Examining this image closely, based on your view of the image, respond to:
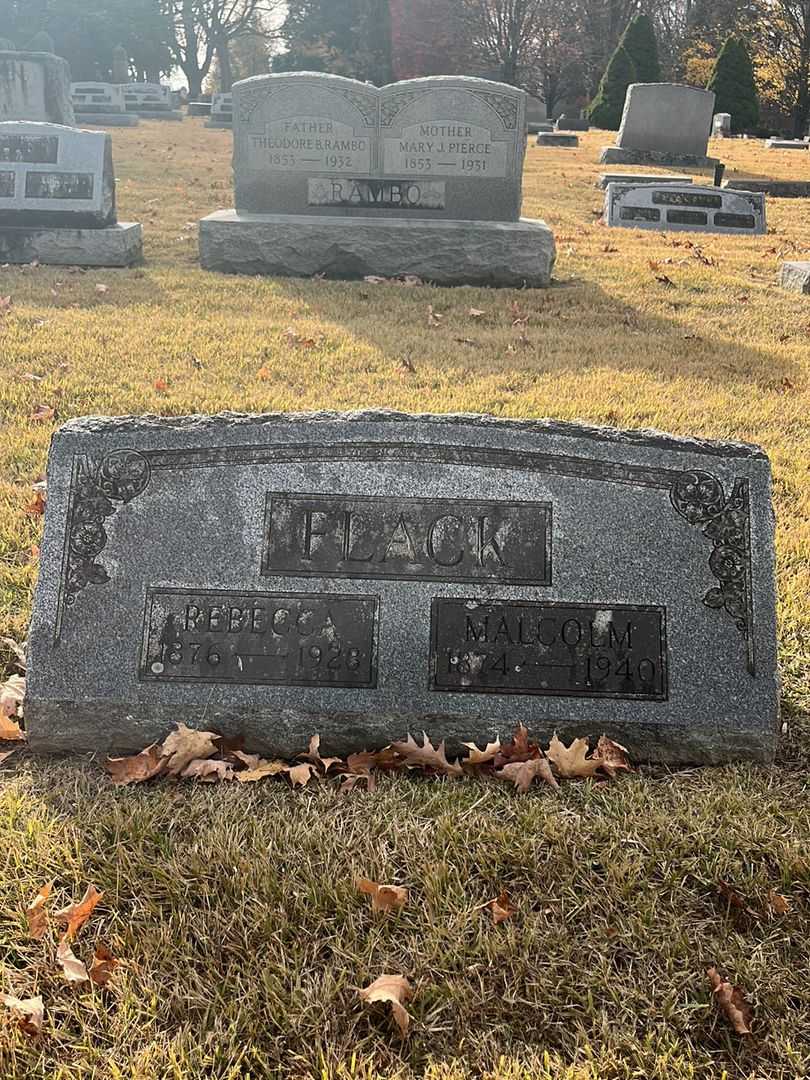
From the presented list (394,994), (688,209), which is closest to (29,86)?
(688,209)

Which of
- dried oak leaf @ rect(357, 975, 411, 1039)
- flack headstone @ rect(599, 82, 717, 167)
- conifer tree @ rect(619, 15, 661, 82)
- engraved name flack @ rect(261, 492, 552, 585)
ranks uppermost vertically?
conifer tree @ rect(619, 15, 661, 82)

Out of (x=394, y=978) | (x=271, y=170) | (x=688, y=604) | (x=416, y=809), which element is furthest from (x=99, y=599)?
(x=271, y=170)

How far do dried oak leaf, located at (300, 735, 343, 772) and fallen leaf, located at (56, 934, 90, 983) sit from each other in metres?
0.87

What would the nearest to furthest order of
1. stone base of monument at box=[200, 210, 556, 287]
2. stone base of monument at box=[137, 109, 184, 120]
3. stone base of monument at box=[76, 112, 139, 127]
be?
stone base of monument at box=[200, 210, 556, 287]
stone base of monument at box=[76, 112, 139, 127]
stone base of monument at box=[137, 109, 184, 120]

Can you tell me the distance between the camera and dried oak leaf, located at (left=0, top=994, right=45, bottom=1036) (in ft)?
6.06

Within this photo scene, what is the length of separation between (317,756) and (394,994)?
0.89m

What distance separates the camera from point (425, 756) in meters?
2.66

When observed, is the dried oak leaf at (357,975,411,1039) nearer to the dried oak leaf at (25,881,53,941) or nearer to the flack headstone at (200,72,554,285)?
the dried oak leaf at (25,881,53,941)

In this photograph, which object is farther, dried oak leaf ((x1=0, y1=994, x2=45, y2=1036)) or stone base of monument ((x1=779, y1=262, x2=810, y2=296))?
stone base of monument ((x1=779, y1=262, x2=810, y2=296))

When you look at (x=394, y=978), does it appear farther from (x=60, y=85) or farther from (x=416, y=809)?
(x=60, y=85)

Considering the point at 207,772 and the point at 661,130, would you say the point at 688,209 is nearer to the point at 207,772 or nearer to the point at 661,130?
the point at 661,130

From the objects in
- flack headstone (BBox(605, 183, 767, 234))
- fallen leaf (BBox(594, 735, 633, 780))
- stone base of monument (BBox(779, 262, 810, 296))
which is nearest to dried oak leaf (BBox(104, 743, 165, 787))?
fallen leaf (BBox(594, 735, 633, 780))

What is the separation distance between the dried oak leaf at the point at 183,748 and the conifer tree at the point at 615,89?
106 ft

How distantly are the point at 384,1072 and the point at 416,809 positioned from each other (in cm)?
74
